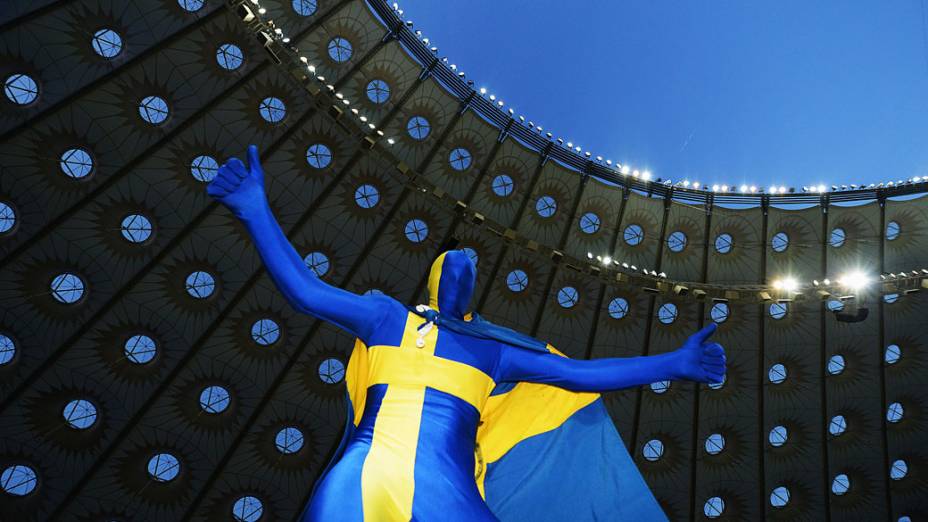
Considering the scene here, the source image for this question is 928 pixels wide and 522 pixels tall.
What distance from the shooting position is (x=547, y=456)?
7180 mm

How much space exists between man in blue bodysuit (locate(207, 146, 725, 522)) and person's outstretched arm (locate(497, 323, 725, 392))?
0.01m

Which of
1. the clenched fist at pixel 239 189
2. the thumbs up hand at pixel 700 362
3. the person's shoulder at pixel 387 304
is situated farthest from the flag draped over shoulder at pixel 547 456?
the clenched fist at pixel 239 189

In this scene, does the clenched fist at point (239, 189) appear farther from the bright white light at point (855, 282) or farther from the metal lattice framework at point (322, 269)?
the bright white light at point (855, 282)

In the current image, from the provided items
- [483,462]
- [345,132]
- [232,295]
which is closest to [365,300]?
[483,462]

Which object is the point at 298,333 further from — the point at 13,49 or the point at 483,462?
the point at 483,462

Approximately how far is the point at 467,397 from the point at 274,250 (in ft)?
6.97

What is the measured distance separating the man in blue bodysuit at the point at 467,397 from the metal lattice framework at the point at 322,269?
42.5 ft

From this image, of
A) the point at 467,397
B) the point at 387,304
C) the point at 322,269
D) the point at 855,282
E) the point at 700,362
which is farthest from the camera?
the point at 855,282

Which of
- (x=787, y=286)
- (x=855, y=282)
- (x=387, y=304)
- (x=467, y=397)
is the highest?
(x=855, y=282)

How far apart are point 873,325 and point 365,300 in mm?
22480

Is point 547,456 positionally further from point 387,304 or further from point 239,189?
point 239,189

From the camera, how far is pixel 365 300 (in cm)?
712

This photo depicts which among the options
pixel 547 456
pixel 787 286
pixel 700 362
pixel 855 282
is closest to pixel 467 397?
pixel 547 456

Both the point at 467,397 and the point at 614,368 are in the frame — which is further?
the point at 614,368
